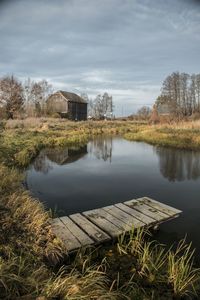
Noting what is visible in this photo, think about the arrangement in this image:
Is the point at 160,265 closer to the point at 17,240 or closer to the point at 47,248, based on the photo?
the point at 47,248

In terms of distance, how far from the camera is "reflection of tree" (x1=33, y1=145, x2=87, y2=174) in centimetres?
1071

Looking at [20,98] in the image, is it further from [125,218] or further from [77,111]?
[125,218]

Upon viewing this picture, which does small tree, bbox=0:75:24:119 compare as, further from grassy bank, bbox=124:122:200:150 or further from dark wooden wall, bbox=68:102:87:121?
grassy bank, bbox=124:122:200:150

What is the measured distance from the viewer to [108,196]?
6.77 m

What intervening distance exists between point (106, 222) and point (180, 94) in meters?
39.3

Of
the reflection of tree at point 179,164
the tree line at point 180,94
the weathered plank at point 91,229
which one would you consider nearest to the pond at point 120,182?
the reflection of tree at point 179,164

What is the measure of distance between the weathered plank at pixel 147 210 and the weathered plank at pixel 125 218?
1.14 feet

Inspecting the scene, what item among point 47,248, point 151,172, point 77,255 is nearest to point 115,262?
point 77,255

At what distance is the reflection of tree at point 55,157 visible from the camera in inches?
422

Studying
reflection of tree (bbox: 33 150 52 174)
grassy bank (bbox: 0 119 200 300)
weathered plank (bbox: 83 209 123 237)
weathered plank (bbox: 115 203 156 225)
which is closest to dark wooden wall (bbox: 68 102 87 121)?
reflection of tree (bbox: 33 150 52 174)

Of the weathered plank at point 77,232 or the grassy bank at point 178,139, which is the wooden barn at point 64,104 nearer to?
the grassy bank at point 178,139

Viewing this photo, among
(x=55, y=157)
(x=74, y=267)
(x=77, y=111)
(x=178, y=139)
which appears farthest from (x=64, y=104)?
(x=74, y=267)

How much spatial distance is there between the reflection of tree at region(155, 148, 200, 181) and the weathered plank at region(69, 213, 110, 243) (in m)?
4.97

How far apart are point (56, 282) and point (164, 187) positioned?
5665mm
